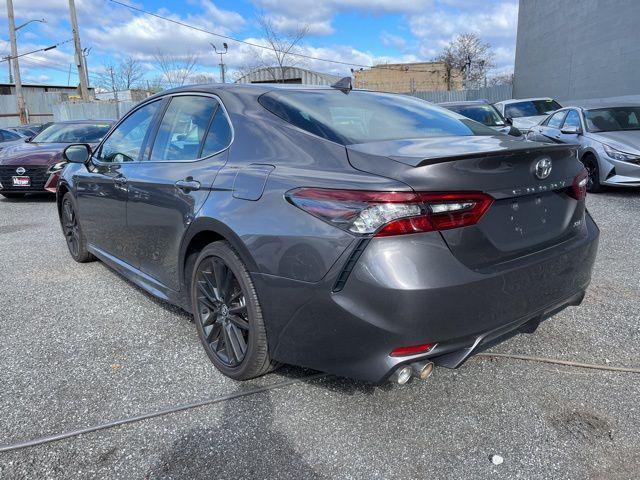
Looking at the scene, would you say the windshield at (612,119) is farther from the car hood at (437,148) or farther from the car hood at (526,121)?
the car hood at (437,148)

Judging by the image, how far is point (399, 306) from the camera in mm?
1978

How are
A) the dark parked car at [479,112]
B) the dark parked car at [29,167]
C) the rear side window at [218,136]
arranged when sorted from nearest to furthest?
1. the rear side window at [218,136]
2. the dark parked car at [29,167]
3. the dark parked car at [479,112]

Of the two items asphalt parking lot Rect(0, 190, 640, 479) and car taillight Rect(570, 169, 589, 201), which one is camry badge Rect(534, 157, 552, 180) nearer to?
car taillight Rect(570, 169, 589, 201)

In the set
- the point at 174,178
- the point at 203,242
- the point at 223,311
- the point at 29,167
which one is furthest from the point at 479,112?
the point at 223,311

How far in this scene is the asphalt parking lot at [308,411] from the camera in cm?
213

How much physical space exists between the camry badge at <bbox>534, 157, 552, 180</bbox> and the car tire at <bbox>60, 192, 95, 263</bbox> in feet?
13.3

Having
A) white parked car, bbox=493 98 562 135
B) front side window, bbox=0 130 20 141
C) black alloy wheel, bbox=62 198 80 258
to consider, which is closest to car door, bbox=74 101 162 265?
black alloy wheel, bbox=62 198 80 258

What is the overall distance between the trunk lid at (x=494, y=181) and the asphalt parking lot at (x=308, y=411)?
80 centimetres

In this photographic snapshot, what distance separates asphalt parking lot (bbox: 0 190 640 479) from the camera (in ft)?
6.98

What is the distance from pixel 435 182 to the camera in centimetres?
202

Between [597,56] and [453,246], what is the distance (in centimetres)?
2226

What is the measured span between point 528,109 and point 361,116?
12.6 meters

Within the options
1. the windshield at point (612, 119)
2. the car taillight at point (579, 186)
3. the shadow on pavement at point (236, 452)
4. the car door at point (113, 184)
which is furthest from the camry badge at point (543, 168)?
the windshield at point (612, 119)

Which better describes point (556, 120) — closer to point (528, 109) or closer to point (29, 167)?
point (528, 109)
